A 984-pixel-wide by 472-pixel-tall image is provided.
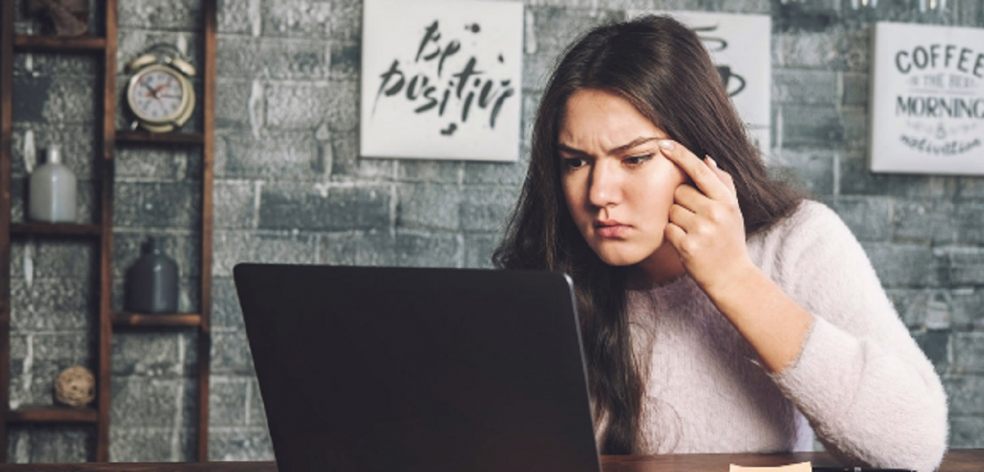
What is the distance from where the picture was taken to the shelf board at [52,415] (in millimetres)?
2953

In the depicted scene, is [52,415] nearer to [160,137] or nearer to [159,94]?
[160,137]

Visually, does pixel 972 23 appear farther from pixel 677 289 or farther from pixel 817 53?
pixel 677 289

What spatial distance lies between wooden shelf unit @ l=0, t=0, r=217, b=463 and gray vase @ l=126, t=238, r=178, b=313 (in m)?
0.04

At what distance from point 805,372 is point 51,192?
2.24m

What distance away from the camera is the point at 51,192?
299cm

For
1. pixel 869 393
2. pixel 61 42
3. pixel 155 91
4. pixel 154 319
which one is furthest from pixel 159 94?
pixel 869 393

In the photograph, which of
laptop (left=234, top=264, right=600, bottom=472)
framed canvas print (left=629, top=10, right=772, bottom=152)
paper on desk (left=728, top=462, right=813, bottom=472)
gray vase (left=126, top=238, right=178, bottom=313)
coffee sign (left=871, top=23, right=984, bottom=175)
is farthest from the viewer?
coffee sign (left=871, top=23, right=984, bottom=175)

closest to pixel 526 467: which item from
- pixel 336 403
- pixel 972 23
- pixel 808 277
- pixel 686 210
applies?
pixel 336 403

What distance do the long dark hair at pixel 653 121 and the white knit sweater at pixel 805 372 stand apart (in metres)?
0.04

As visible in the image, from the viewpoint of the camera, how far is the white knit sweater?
4.25 feet

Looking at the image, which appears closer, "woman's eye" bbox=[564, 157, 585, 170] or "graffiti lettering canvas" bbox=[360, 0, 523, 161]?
"woman's eye" bbox=[564, 157, 585, 170]

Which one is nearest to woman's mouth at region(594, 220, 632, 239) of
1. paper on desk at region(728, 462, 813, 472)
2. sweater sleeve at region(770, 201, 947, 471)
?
sweater sleeve at region(770, 201, 947, 471)

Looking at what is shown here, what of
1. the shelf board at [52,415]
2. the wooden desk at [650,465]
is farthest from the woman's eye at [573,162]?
the shelf board at [52,415]

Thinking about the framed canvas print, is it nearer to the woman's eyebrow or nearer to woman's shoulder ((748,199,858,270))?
Result: woman's shoulder ((748,199,858,270))
